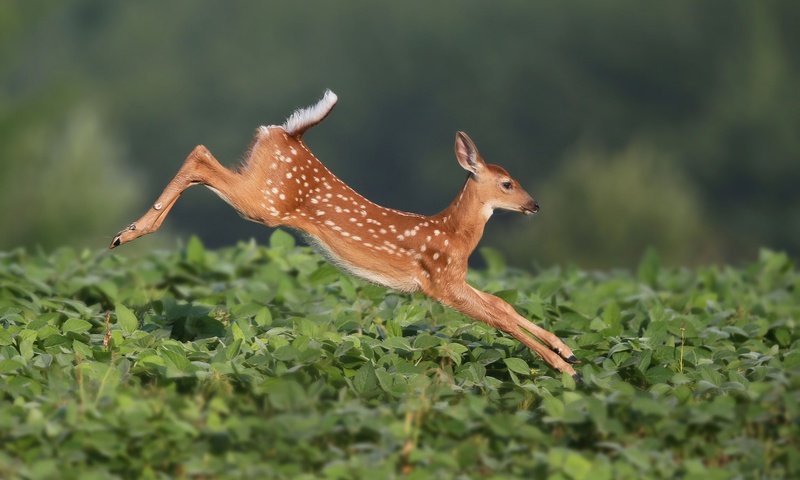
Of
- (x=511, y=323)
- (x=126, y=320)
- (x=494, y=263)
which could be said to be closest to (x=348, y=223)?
(x=511, y=323)

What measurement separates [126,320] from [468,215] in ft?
6.37

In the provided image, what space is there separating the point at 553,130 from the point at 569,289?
6345 cm

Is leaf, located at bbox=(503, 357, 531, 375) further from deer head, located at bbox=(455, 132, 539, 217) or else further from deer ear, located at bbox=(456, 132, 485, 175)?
deer ear, located at bbox=(456, 132, 485, 175)

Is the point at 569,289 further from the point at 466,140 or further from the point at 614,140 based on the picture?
the point at 614,140

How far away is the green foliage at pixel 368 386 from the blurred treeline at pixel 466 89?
1635 inches

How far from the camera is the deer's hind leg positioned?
7887 mm

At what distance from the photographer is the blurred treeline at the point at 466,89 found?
66500 millimetres

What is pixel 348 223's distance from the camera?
8.16 m

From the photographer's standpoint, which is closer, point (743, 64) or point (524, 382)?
point (524, 382)

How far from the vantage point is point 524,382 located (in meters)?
7.76

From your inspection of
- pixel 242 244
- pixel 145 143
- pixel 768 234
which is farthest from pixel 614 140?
pixel 242 244

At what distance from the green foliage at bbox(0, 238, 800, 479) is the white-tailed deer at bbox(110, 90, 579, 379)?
22 cm

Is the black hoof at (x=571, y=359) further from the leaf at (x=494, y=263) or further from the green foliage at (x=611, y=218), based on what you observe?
the green foliage at (x=611, y=218)

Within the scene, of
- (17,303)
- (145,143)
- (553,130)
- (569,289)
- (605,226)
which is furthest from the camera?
(553,130)
